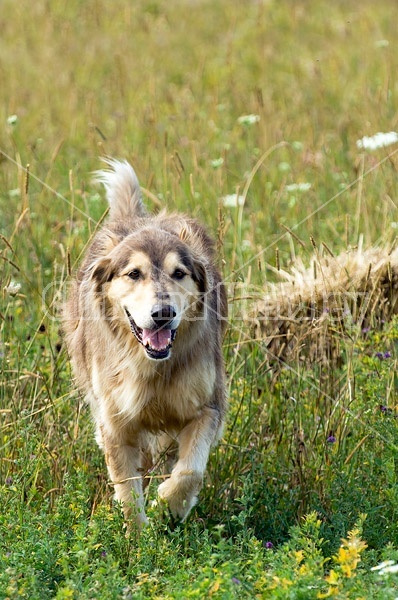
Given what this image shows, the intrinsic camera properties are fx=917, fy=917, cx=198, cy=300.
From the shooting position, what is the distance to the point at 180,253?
4.39 m

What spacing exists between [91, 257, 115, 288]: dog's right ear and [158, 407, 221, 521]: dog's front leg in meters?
0.80

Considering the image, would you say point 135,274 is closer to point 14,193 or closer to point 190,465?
point 190,465

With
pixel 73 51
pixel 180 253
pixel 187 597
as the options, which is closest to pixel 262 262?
pixel 180 253

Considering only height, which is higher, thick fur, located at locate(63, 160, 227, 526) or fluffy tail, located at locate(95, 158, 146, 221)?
fluffy tail, located at locate(95, 158, 146, 221)

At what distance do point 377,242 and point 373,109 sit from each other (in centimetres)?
257

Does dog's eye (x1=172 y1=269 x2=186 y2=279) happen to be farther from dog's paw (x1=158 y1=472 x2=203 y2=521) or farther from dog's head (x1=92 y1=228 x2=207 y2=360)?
dog's paw (x1=158 y1=472 x2=203 y2=521)

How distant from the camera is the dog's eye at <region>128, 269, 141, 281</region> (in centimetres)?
429

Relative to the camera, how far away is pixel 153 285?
4160 millimetres

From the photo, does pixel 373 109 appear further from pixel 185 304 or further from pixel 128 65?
pixel 185 304

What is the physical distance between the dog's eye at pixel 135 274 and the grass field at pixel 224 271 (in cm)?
63

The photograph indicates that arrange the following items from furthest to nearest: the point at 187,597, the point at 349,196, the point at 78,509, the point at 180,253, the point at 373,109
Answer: the point at 373,109
the point at 349,196
the point at 180,253
the point at 78,509
the point at 187,597

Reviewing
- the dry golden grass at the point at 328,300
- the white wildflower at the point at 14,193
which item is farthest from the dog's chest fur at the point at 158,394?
the white wildflower at the point at 14,193

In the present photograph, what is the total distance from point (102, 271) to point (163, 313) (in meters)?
0.61

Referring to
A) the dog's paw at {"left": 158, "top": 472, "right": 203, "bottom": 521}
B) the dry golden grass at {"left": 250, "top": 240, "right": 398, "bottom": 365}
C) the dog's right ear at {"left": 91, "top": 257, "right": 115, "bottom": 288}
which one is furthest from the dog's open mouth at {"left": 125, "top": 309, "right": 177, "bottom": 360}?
the dry golden grass at {"left": 250, "top": 240, "right": 398, "bottom": 365}
